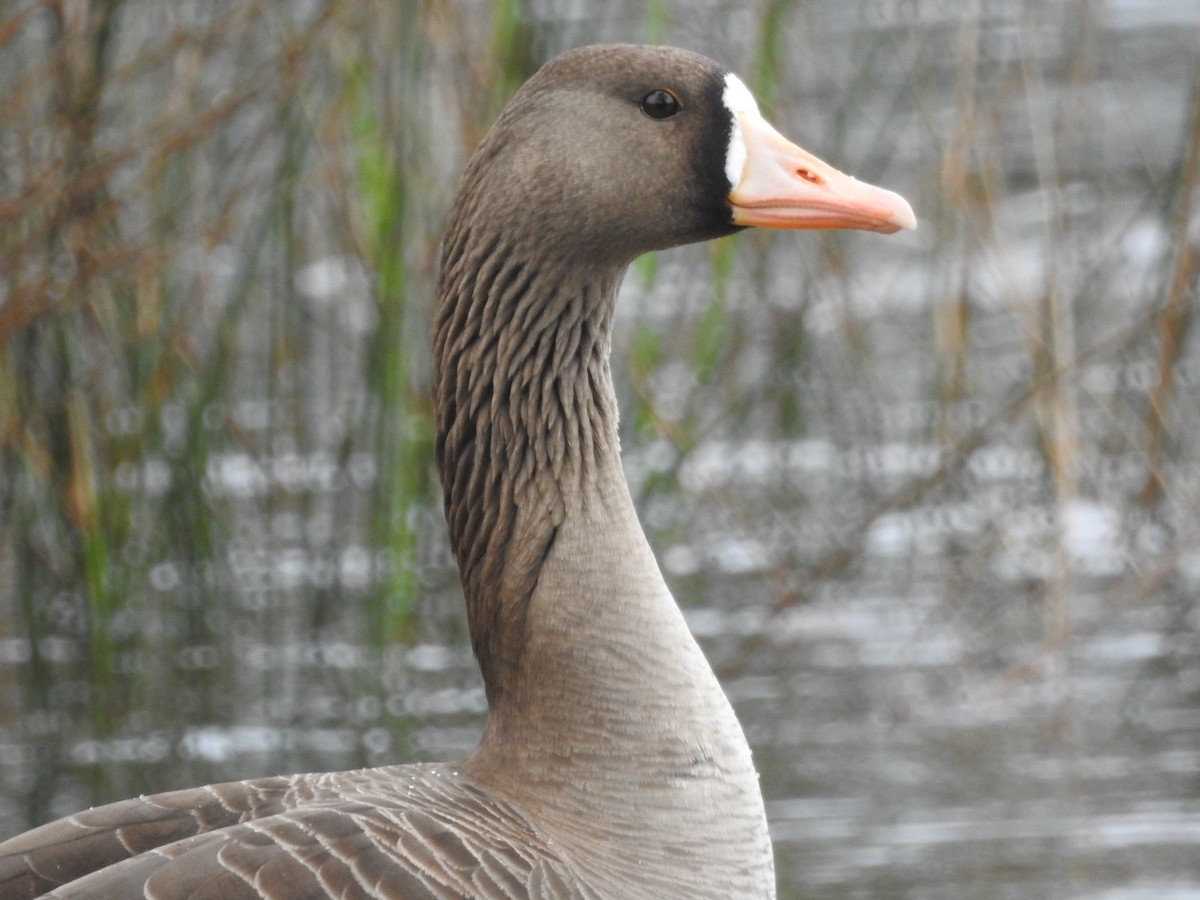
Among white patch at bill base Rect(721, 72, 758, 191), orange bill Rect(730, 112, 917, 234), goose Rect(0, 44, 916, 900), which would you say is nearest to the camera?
goose Rect(0, 44, 916, 900)

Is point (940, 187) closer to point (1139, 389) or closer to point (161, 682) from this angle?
point (1139, 389)

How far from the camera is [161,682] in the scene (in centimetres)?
770

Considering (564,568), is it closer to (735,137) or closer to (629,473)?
Result: (735,137)

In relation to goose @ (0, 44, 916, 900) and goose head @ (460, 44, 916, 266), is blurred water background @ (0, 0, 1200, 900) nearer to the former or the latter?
goose @ (0, 44, 916, 900)

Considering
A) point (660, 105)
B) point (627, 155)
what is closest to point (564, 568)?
point (627, 155)

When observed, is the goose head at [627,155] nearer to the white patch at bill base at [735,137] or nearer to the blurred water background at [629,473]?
the white patch at bill base at [735,137]

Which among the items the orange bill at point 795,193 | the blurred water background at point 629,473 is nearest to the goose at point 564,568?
the orange bill at point 795,193

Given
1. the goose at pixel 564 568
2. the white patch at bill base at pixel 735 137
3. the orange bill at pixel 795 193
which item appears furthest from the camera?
the white patch at bill base at pixel 735 137

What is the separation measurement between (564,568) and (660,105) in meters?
1.01

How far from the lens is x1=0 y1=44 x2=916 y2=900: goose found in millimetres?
4066

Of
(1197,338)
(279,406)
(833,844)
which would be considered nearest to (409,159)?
(279,406)

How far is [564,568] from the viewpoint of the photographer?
446 cm

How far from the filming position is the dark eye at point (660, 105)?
452 cm

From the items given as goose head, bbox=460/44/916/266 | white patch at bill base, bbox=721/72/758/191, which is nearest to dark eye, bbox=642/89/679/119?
goose head, bbox=460/44/916/266
